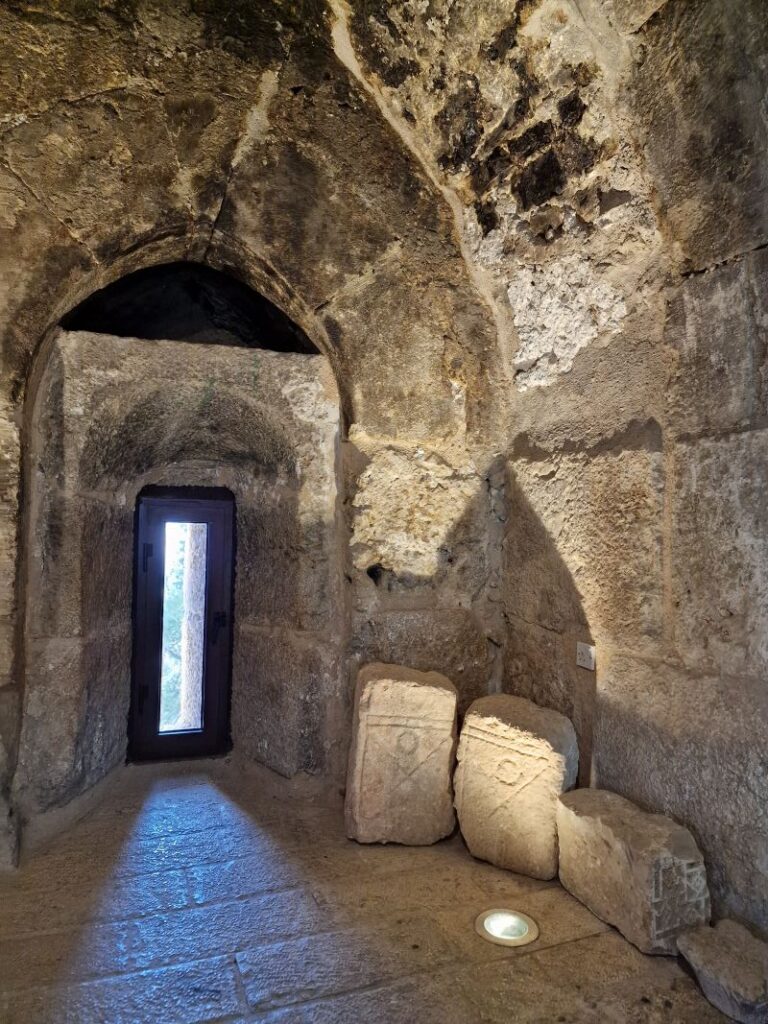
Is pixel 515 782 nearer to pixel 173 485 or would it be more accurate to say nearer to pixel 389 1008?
pixel 389 1008

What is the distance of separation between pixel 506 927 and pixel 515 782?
43 cm

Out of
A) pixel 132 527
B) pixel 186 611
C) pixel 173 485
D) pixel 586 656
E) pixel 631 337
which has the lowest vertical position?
pixel 586 656

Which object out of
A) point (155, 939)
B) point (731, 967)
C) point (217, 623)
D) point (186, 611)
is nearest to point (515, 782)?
point (731, 967)

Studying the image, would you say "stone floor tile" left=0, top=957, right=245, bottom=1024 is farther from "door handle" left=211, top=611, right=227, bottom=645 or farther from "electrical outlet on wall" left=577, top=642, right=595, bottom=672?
"door handle" left=211, top=611, right=227, bottom=645

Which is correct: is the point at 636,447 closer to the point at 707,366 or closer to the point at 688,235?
the point at 707,366

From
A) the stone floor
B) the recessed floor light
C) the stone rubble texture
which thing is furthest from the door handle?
the recessed floor light

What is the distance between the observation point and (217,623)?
333 centimetres

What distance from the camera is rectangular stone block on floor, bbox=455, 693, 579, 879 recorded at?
216cm

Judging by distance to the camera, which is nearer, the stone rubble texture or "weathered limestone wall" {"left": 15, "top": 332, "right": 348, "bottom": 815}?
the stone rubble texture

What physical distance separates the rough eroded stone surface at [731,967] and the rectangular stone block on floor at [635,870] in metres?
0.06

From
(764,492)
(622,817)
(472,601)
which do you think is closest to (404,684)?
(472,601)

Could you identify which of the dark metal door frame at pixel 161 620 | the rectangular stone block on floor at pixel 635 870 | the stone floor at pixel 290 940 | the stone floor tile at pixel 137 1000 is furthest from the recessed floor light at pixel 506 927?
the dark metal door frame at pixel 161 620

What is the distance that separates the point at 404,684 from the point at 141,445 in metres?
1.52

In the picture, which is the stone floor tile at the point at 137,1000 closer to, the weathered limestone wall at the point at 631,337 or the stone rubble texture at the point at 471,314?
the stone rubble texture at the point at 471,314
